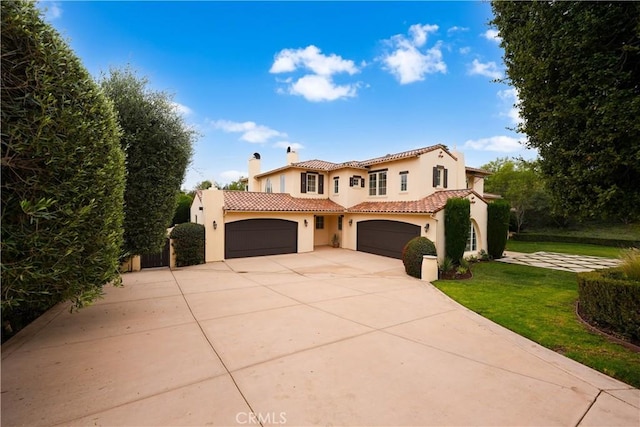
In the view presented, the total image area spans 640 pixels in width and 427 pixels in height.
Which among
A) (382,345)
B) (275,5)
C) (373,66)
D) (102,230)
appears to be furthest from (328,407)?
(373,66)

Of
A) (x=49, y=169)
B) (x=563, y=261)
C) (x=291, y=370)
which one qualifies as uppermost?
(x=49, y=169)

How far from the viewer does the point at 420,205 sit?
14.8 m

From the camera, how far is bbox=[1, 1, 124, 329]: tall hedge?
3.32 metres

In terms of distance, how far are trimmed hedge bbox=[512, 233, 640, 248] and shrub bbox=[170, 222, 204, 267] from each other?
27.8 metres

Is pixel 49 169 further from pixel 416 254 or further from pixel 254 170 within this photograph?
pixel 254 170

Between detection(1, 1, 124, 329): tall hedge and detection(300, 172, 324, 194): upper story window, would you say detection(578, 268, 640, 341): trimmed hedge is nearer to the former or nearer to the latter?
detection(1, 1, 124, 329): tall hedge

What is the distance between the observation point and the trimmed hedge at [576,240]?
68.9 ft

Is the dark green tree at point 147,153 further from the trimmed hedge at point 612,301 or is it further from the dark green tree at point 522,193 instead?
the dark green tree at point 522,193

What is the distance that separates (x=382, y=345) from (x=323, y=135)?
2108 centimetres

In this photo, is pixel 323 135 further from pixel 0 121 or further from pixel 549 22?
pixel 0 121

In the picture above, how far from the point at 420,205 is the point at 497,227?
5.29 metres

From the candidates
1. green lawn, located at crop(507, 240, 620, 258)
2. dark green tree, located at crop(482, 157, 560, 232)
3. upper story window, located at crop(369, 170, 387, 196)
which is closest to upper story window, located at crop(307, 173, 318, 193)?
upper story window, located at crop(369, 170, 387, 196)

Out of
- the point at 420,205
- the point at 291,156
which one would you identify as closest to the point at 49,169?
the point at 420,205

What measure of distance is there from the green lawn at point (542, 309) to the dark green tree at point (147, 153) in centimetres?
978
